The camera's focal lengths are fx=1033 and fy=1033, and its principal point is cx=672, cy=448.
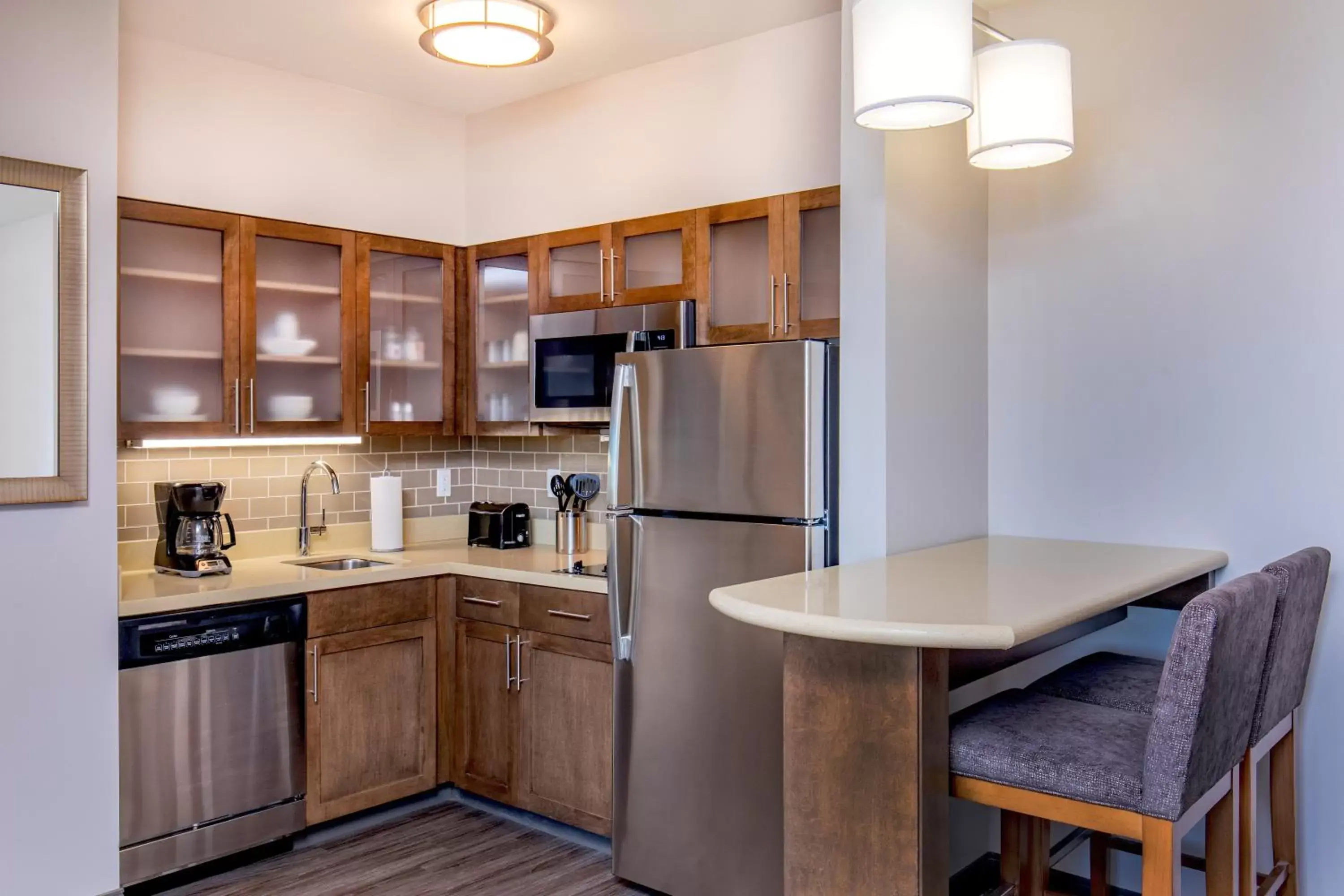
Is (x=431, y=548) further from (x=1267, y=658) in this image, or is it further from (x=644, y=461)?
(x=1267, y=658)

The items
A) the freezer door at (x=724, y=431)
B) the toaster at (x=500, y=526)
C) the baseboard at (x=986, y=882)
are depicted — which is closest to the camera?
the freezer door at (x=724, y=431)

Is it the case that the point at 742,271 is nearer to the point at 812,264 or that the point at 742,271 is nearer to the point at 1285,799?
the point at 812,264

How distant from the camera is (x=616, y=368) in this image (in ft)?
10.3

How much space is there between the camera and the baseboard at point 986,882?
2955 mm

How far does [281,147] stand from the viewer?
389 centimetres

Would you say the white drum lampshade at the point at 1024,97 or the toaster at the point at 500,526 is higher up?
the white drum lampshade at the point at 1024,97

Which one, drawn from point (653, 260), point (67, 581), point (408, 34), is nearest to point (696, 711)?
point (653, 260)

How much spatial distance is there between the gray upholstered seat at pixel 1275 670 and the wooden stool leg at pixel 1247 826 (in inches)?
2.7

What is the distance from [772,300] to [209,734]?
7.18 ft

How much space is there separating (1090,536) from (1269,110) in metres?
1.25

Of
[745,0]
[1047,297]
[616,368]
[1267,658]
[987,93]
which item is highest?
[745,0]

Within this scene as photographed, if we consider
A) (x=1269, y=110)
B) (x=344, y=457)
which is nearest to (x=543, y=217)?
(x=344, y=457)

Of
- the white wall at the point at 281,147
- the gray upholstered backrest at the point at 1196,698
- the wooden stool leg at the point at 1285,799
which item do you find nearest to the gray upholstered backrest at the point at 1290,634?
the wooden stool leg at the point at 1285,799

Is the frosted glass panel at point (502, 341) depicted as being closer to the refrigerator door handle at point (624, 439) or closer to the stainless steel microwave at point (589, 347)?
the stainless steel microwave at point (589, 347)
